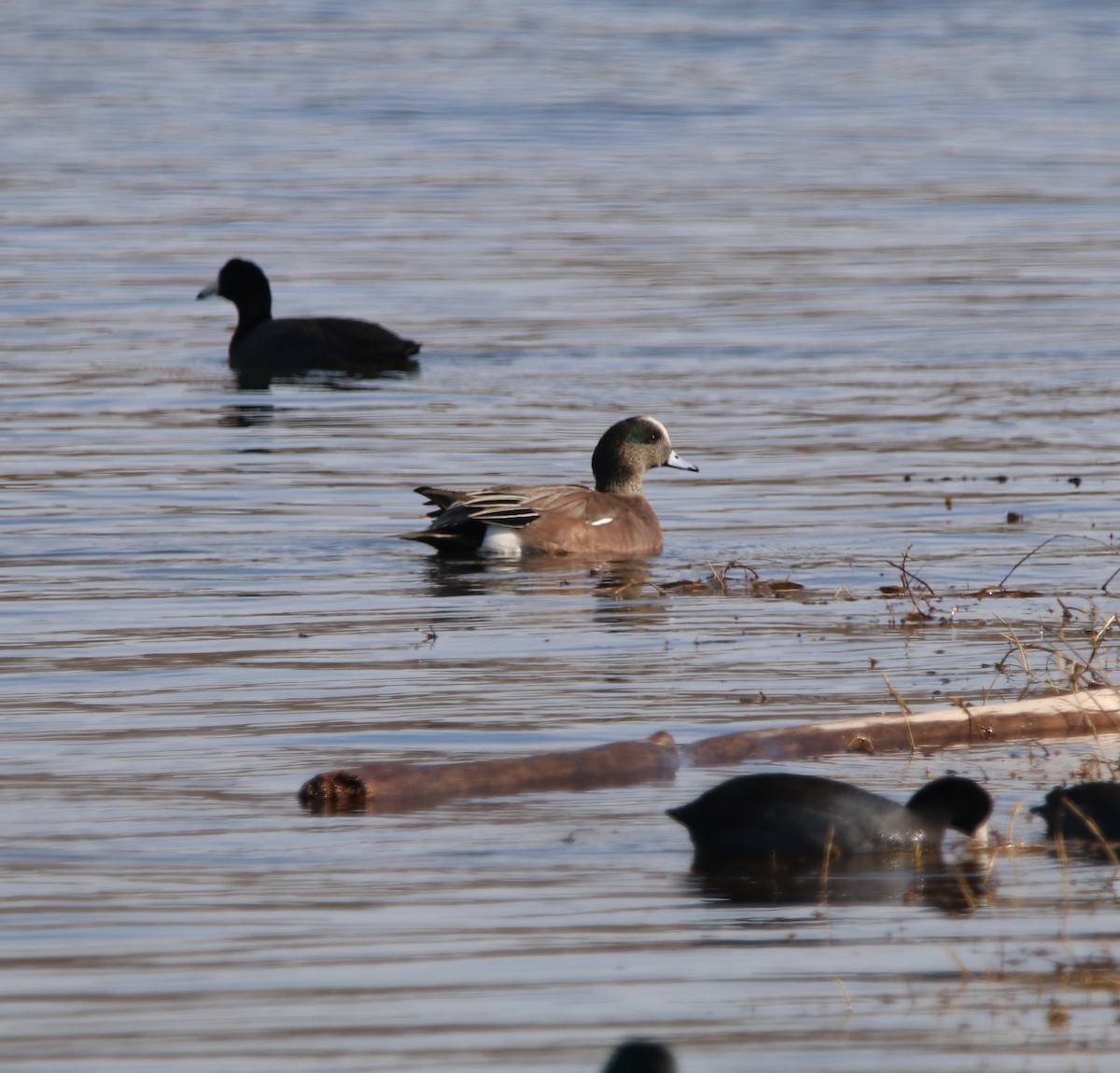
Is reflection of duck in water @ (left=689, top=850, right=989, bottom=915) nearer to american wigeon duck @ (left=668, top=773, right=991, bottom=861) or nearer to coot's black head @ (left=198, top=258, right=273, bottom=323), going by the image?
american wigeon duck @ (left=668, top=773, right=991, bottom=861)

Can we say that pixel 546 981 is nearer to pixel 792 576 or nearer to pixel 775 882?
pixel 775 882

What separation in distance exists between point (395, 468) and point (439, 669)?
21.7 feet

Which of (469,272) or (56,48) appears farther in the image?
(56,48)

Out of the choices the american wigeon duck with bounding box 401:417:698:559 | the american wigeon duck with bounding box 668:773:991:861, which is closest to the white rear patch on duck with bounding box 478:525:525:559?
the american wigeon duck with bounding box 401:417:698:559

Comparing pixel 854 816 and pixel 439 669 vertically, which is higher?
pixel 439 669

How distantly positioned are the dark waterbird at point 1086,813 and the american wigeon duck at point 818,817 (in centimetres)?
25

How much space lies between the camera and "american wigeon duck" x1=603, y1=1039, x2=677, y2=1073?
3.89 m

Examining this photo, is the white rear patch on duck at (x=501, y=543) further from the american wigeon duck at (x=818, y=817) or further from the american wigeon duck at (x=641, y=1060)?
the american wigeon duck at (x=641, y=1060)

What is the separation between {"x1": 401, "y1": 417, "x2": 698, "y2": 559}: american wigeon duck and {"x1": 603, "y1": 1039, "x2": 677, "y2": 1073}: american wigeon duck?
375 inches

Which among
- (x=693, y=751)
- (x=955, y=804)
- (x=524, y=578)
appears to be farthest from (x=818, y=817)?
(x=524, y=578)

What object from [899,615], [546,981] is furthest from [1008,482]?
[546,981]

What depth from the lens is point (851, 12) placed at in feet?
214

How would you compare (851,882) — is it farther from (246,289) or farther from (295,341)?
(246,289)

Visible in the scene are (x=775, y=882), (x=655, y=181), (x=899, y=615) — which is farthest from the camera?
(x=655, y=181)
